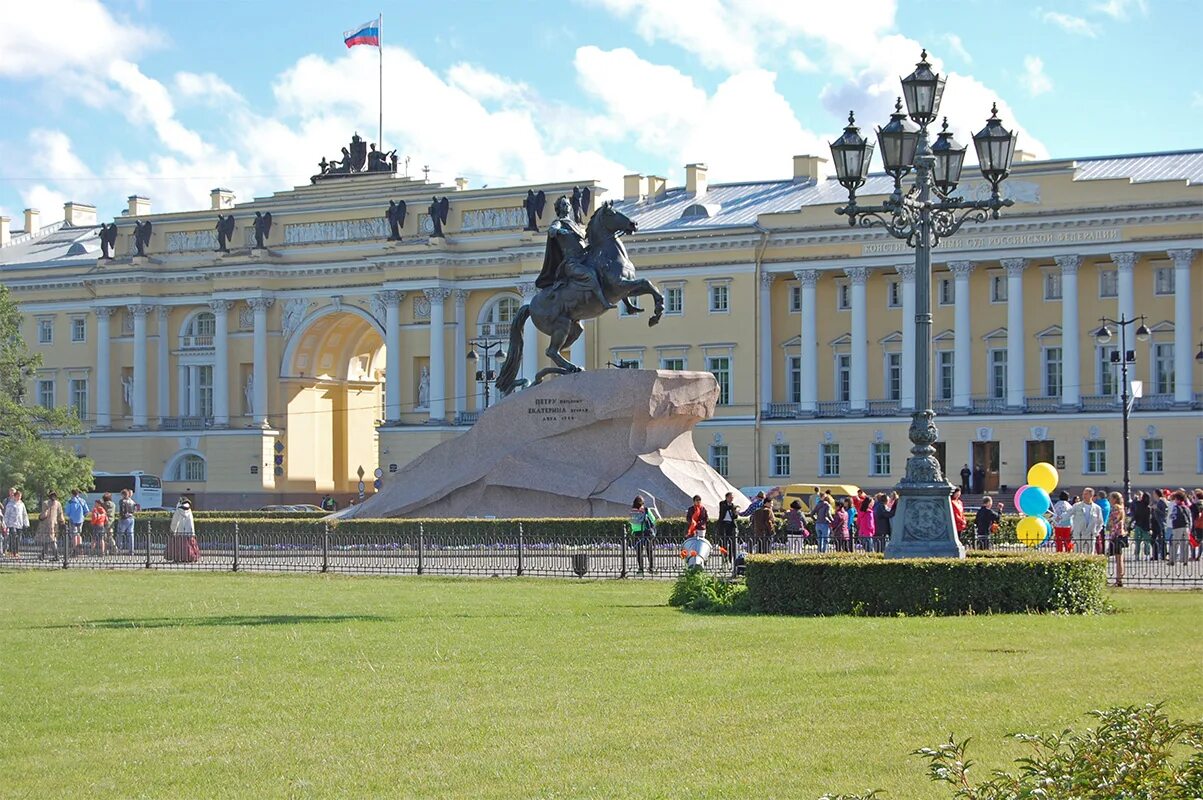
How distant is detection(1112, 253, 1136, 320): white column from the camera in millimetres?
71312

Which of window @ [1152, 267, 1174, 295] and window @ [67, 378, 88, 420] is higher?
window @ [1152, 267, 1174, 295]

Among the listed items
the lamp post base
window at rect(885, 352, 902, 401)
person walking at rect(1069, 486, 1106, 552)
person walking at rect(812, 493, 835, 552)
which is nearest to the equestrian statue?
person walking at rect(812, 493, 835, 552)

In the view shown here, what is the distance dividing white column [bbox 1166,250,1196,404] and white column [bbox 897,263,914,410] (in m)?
A: 9.95

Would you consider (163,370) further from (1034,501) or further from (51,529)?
(1034,501)

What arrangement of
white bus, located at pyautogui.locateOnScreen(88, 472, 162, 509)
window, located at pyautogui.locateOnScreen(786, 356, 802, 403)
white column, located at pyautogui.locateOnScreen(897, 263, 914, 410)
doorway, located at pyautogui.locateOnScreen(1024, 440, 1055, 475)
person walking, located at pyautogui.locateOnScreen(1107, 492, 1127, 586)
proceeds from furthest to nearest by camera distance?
window, located at pyautogui.locateOnScreen(786, 356, 802, 403) → white bus, located at pyautogui.locateOnScreen(88, 472, 162, 509) → white column, located at pyautogui.locateOnScreen(897, 263, 914, 410) → doorway, located at pyautogui.locateOnScreen(1024, 440, 1055, 475) → person walking, located at pyautogui.locateOnScreen(1107, 492, 1127, 586)

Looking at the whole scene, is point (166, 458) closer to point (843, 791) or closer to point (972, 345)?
point (972, 345)

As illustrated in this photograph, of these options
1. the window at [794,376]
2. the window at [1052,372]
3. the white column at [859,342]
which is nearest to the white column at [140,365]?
the window at [794,376]

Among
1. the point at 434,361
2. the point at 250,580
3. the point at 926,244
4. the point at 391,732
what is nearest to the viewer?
the point at 391,732

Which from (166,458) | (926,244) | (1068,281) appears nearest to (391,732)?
(926,244)

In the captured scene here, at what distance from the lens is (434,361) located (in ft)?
281

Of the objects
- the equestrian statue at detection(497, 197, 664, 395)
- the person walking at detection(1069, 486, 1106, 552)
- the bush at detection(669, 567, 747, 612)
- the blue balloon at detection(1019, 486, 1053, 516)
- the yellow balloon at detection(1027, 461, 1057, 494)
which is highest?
the equestrian statue at detection(497, 197, 664, 395)

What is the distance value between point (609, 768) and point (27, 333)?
87740 millimetres

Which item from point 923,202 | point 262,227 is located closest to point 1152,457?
point 262,227

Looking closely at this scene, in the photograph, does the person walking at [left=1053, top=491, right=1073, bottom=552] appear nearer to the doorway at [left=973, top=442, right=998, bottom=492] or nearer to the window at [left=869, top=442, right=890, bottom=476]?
the doorway at [left=973, top=442, right=998, bottom=492]
